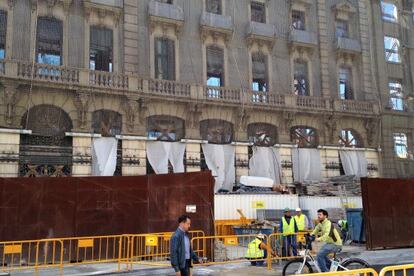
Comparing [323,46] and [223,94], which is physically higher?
[323,46]

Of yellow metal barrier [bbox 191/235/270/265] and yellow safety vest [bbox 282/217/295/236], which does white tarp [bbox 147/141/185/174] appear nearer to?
yellow metal barrier [bbox 191/235/270/265]

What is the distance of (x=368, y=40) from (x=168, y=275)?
25.7 m

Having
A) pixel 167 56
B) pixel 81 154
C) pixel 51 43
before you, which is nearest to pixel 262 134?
pixel 167 56

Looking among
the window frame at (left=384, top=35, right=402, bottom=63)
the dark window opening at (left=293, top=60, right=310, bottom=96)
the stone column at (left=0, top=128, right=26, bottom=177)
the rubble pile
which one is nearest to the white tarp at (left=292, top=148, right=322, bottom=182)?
the rubble pile

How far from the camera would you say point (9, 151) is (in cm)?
2062

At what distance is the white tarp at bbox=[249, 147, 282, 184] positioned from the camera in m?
26.1

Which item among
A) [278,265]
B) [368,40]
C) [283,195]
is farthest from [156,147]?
[368,40]

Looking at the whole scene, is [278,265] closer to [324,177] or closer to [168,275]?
[168,275]

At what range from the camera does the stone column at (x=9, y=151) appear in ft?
67.2

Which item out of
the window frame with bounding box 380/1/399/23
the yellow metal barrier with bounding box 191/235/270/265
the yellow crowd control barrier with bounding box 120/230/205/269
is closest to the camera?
the yellow metal barrier with bounding box 191/235/270/265

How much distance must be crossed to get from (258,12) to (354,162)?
11567 mm

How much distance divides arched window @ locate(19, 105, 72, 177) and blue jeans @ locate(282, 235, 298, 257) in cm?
1219

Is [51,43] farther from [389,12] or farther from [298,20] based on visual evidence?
[389,12]

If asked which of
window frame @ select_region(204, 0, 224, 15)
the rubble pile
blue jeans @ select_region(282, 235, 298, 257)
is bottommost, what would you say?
blue jeans @ select_region(282, 235, 298, 257)
